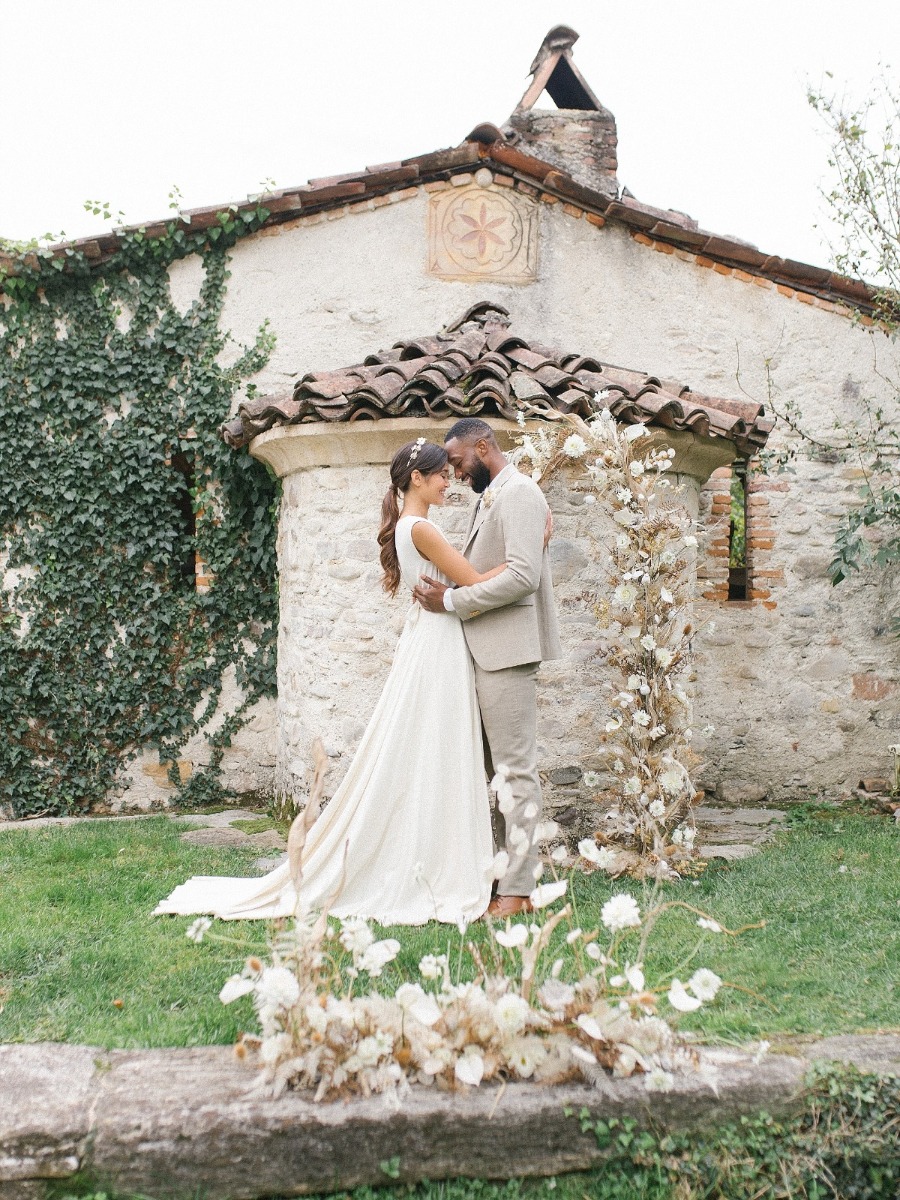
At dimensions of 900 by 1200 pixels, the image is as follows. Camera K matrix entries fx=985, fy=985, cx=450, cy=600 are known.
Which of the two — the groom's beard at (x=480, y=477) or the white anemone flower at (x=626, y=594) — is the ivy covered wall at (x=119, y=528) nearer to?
the groom's beard at (x=480, y=477)

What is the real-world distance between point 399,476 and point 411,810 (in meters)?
1.40

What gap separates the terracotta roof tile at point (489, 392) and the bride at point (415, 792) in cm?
115

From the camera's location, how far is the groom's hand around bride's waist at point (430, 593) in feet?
13.6

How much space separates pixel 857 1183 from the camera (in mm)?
2535

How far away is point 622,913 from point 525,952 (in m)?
0.28

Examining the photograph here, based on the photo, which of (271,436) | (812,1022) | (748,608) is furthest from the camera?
(748,608)

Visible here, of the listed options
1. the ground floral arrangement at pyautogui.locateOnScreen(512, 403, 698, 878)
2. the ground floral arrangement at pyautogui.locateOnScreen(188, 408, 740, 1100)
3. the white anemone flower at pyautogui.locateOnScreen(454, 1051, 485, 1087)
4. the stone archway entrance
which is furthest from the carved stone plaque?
the white anemone flower at pyautogui.locateOnScreen(454, 1051, 485, 1087)

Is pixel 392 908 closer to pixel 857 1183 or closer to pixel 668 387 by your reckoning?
pixel 857 1183

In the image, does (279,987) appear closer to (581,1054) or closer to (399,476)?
(581,1054)

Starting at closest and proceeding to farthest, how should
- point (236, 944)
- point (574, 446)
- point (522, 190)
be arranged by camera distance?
point (236, 944), point (574, 446), point (522, 190)

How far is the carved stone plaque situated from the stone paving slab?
237 inches

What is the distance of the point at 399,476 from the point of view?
13.8 ft

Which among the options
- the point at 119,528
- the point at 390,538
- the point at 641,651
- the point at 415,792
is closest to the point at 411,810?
the point at 415,792

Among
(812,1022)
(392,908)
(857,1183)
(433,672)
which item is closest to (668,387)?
(433,672)
